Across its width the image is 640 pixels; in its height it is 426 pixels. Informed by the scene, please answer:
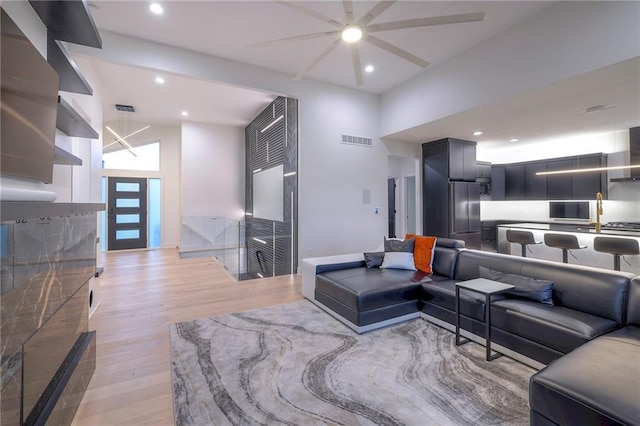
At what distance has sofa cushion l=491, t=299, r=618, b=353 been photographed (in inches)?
80.6

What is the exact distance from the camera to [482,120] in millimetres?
4785

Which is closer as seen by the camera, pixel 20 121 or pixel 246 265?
pixel 20 121

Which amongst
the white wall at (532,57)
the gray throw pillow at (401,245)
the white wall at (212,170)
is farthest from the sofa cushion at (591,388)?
the white wall at (212,170)

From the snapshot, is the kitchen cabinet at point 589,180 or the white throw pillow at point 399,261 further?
the kitchen cabinet at point 589,180

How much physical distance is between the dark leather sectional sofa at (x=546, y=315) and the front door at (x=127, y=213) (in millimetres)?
6687

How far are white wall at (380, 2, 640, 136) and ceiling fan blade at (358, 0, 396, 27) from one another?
2.46 metres

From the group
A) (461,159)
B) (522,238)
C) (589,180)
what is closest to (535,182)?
(589,180)

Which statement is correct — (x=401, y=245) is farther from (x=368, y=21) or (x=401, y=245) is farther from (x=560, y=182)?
(x=560, y=182)

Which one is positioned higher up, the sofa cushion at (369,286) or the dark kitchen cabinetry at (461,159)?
the dark kitchen cabinetry at (461,159)

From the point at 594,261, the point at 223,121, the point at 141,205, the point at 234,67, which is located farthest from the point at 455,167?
the point at 141,205

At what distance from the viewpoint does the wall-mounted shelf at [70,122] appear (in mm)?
2045

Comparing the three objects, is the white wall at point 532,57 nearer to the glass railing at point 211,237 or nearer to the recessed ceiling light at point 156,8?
the recessed ceiling light at point 156,8

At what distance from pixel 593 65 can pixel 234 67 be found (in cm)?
464

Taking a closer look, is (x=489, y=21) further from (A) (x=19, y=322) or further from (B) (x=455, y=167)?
(A) (x=19, y=322)
